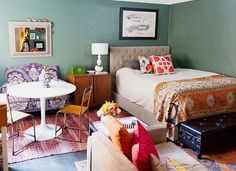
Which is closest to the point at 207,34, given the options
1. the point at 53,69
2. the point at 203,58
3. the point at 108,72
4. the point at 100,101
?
the point at 203,58

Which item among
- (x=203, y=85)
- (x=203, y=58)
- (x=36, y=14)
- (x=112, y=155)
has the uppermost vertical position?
(x=36, y=14)

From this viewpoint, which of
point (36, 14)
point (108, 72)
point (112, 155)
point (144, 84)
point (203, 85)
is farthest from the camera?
point (108, 72)

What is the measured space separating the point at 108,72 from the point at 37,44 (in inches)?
63.4

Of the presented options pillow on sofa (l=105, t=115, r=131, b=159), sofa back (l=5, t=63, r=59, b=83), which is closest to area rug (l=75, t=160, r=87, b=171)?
pillow on sofa (l=105, t=115, r=131, b=159)

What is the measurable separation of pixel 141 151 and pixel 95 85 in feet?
11.1

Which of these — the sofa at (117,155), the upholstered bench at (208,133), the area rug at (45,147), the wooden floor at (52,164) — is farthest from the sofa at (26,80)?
the sofa at (117,155)

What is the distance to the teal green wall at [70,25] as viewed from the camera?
465 cm

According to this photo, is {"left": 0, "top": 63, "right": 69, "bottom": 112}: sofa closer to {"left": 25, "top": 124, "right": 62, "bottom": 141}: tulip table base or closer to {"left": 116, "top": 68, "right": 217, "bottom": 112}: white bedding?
{"left": 25, "top": 124, "right": 62, "bottom": 141}: tulip table base

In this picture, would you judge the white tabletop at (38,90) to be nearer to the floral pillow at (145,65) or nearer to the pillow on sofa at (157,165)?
the floral pillow at (145,65)

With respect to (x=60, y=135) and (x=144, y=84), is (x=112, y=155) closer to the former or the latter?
(x=60, y=135)

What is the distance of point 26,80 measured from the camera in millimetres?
4715

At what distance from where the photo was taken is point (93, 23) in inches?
210

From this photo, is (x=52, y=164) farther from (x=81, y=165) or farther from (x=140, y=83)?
(x=140, y=83)

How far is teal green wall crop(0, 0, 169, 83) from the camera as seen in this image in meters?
4.65
